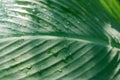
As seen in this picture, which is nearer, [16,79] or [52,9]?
[16,79]

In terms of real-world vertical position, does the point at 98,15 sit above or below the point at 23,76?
above

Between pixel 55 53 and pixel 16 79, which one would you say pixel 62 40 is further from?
pixel 16 79

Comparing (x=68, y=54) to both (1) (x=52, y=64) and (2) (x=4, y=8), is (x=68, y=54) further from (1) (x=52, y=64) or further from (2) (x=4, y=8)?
(2) (x=4, y=8)

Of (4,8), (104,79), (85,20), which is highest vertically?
(4,8)

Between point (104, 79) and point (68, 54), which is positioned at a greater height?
point (68, 54)

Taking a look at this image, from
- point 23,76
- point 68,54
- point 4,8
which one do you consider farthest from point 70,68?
point 4,8

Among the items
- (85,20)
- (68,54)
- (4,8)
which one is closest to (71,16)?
(85,20)
